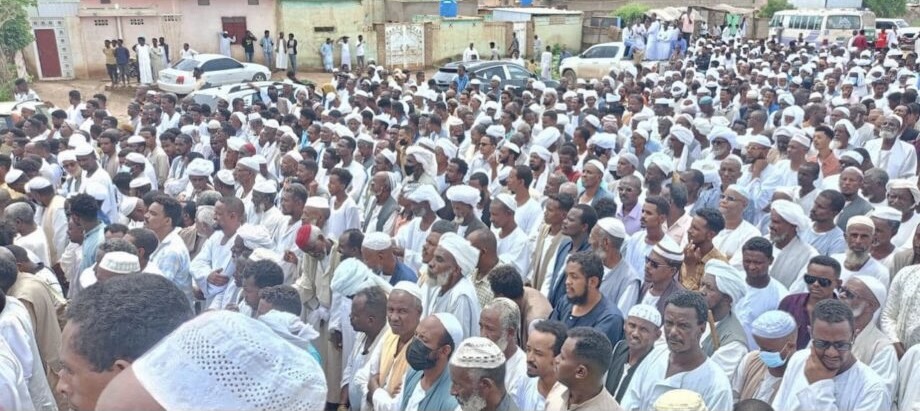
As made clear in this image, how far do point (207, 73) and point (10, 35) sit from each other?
16.5 feet

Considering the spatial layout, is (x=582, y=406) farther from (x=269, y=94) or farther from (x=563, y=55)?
(x=563, y=55)

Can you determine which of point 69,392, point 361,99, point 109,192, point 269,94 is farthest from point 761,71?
point 69,392

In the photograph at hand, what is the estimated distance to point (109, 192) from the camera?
721 cm

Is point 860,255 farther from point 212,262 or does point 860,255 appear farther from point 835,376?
point 212,262

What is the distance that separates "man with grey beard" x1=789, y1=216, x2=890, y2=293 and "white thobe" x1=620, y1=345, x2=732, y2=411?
1.52m

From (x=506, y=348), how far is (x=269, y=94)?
11050mm

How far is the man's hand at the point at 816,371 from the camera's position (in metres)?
3.41

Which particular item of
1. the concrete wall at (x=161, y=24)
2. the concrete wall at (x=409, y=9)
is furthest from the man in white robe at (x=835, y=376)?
the concrete wall at (x=409, y=9)

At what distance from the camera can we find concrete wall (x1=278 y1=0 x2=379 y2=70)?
25.6m

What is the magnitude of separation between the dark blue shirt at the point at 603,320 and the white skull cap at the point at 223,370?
2827mm

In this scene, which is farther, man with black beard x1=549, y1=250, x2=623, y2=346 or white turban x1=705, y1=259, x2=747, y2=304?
man with black beard x1=549, y1=250, x2=623, y2=346

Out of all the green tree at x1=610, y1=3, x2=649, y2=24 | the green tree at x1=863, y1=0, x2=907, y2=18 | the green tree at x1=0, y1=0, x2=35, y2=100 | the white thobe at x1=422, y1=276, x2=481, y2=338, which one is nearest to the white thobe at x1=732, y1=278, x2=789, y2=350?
the white thobe at x1=422, y1=276, x2=481, y2=338

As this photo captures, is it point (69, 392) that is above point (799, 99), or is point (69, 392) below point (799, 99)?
above

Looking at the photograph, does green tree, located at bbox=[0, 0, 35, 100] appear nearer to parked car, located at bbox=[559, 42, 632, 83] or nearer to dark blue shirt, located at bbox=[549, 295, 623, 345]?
parked car, located at bbox=[559, 42, 632, 83]
